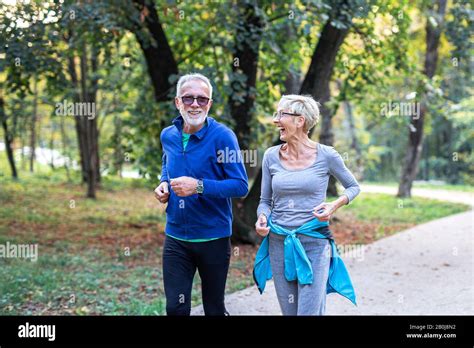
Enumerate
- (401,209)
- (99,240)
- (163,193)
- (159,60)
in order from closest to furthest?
(163,193) → (159,60) → (99,240) → (401,209)

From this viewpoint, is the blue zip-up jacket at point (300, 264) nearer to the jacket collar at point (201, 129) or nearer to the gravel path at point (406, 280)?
the jacket collar at point (201, 129)

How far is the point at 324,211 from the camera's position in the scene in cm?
389

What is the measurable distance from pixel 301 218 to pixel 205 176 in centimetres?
70

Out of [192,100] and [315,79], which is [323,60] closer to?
[315,79]

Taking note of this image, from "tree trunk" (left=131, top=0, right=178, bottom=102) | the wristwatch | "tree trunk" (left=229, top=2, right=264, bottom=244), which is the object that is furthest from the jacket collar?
"tree trunk" (left=131, top=0, right=178, bottom=102)

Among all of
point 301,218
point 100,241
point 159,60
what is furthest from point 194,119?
point 100,241

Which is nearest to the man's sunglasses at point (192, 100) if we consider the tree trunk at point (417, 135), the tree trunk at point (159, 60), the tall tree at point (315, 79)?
the tree trunk at point (159, 60)

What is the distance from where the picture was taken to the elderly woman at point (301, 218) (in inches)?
157

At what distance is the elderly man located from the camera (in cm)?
411

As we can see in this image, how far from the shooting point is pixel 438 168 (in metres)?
36.0

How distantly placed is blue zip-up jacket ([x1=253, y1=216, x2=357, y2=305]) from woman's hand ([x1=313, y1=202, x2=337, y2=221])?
0.10 m

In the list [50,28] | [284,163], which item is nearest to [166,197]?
[284,163]

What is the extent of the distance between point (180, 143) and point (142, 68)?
899cm

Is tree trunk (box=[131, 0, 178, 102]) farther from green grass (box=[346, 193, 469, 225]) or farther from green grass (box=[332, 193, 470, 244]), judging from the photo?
green grass (box=[346, 193, 469, 225])
